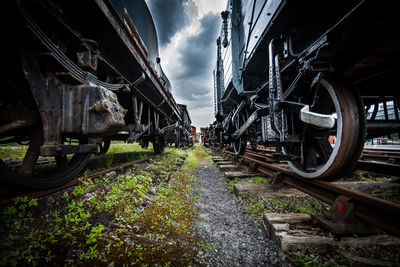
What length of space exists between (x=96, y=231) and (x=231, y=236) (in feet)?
3.63

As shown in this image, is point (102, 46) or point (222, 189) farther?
point (222, 189)

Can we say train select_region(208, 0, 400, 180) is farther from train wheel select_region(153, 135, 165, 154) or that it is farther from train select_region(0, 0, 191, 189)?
train wheel select_region(153, 135, 165, 154)

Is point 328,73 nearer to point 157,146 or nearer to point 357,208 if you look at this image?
point 357,208

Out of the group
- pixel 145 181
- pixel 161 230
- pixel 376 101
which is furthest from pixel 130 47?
pixel 376 101

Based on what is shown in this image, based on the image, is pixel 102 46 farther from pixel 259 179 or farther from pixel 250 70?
pixel 259 179

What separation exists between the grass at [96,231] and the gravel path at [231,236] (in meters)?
0.12

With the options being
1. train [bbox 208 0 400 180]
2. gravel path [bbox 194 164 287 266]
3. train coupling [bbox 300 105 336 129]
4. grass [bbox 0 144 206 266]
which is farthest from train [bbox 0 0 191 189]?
train [bbox 208 0 400 180]

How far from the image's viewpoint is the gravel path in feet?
3.61

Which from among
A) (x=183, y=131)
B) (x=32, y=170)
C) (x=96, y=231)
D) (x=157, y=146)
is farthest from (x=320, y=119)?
(x=183, y=131)

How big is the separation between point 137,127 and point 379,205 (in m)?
3.38

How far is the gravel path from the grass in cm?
12

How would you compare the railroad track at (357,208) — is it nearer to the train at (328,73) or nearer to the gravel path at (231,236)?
the train at (328,73)

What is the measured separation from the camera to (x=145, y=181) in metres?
2.29

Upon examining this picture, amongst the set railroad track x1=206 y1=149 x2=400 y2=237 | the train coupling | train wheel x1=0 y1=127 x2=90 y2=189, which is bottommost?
railroad track x1=206 y1=149 x2=400 y2=237
